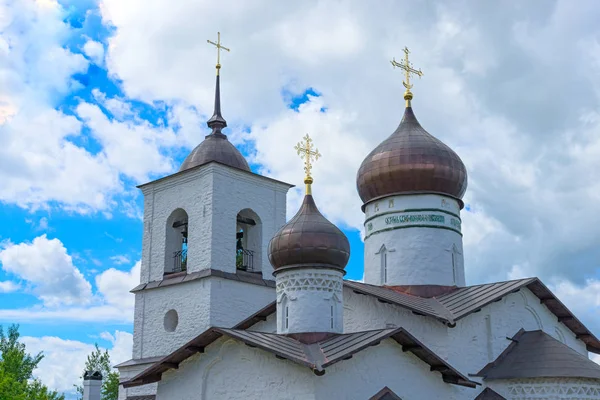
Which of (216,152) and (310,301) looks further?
(216,152)

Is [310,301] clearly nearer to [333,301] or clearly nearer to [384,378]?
[333,301]

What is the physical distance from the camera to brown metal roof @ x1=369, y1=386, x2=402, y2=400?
1125 cm

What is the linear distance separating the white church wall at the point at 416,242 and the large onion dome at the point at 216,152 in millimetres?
3569

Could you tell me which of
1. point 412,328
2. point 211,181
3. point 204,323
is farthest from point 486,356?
point 211,181

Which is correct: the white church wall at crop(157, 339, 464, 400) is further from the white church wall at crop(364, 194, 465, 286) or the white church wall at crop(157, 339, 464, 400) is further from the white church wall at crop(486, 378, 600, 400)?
the white church wall at crop(364, 194, 465, 286)

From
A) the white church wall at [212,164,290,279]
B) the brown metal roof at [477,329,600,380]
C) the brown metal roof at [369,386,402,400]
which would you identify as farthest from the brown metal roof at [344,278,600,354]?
the white church wall at [212,164,290,279]

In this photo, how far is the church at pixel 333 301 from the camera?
1166cm

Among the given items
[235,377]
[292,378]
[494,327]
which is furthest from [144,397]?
[494,327]

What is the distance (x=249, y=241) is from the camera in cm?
1766

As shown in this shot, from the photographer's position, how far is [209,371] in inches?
479

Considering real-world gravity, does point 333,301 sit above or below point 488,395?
above

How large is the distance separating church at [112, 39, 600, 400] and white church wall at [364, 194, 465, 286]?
0.09ft

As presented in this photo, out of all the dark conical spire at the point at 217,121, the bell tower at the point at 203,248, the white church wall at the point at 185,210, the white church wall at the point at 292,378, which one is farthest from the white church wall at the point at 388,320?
the dark conical spire at the point at 217,121

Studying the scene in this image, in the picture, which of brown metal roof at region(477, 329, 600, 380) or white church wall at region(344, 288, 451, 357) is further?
white church wall at region(344, 288, 451, 357)
